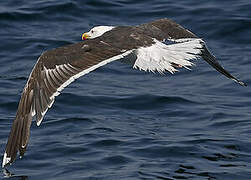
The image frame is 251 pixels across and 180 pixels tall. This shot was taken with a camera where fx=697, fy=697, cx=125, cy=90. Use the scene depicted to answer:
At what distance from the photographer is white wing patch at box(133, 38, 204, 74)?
746 cm

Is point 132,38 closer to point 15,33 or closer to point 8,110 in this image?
point 8,110

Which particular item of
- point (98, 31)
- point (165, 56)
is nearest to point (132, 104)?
point (98, 31)

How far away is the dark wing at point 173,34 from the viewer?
8.68m

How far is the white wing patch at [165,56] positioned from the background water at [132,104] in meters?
1.09

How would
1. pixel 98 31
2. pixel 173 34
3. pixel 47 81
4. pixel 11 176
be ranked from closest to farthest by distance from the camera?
pixel 47 81 → pixel 11 176 → pixel 173 34 → pixel 98 31

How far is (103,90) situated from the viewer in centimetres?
1036

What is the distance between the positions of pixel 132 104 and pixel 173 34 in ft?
4.36

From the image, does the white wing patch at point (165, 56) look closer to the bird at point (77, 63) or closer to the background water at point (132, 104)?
the bird at point (77, 63)

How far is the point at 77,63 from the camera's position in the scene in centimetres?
727

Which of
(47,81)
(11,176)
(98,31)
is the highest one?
(98,31)

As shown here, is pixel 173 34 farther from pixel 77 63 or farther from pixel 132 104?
pixel 77 63

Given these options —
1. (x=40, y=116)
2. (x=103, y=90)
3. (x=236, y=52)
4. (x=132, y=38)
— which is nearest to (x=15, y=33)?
(x=103, y=90)

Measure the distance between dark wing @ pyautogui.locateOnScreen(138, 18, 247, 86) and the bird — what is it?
374 millimetres

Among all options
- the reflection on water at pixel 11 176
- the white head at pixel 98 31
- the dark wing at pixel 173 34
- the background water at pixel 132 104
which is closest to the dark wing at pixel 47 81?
the reflection on water at pixel 11 176
